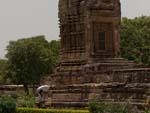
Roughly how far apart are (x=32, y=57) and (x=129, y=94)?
3288 centimetres

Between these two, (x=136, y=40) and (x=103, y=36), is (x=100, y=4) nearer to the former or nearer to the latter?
(x=103, y=36)

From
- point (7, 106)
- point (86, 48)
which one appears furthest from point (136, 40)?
point (7, 106)

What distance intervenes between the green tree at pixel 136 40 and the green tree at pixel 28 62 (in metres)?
8.72

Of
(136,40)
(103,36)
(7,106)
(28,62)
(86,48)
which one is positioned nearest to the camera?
(7,106)

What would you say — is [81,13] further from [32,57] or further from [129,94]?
[32,57]

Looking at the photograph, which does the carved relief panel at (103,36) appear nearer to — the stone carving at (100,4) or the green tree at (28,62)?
the stone carving at (100,4)

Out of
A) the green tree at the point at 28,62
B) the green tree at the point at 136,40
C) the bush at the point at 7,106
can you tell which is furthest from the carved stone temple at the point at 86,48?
the green tree at the point at 28,62

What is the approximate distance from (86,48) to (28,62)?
2479 centimetres

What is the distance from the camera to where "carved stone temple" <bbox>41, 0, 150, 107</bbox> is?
25844 mm

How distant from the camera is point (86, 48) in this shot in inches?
1120

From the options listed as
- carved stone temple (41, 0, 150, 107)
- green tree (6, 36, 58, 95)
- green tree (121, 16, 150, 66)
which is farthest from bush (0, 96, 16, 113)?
green tree (6, 36, 58, 95)

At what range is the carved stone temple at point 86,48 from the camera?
25844 mm

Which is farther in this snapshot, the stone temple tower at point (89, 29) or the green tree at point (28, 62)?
the green tree at point (28, 62)

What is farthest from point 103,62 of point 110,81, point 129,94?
point 129,94
